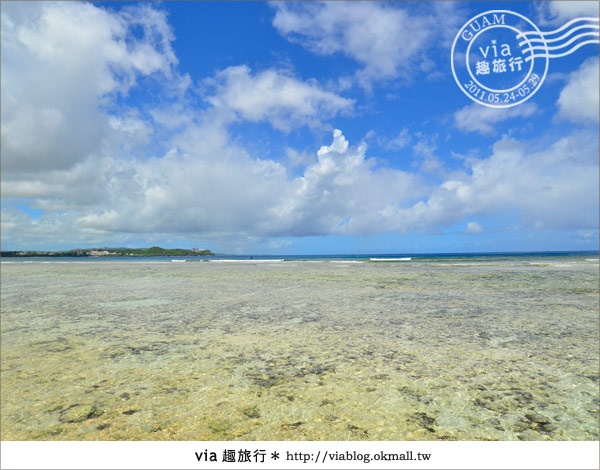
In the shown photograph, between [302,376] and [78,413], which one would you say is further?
[302,376]

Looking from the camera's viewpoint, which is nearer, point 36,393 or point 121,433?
point 121,433

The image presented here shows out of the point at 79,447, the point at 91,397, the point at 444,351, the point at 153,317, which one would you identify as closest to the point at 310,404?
the point at 79,447

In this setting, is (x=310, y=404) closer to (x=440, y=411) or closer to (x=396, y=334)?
(x=440, y=411)

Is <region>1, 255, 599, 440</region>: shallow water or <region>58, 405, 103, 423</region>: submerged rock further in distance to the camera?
<region>58, 405, 103, 423</region>: submerged rock

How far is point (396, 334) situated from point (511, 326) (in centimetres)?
247

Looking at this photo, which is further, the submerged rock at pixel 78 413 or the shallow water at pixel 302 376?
the submerged rock at pixel 78 413

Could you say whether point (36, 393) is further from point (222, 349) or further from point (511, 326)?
point (511, 326)

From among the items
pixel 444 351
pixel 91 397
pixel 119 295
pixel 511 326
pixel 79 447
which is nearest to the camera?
pixel 79 447

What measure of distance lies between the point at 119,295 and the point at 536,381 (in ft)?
39.7

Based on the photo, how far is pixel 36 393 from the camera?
3.62 metres

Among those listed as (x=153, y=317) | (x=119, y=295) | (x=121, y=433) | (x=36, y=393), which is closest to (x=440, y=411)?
(x=121, y=433)

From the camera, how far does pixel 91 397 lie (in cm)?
352

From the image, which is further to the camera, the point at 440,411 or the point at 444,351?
the point at 444,351

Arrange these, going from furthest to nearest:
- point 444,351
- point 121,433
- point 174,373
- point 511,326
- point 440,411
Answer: point 511,326, point 444,351, point 174,373, point 440,411, point 121,433
